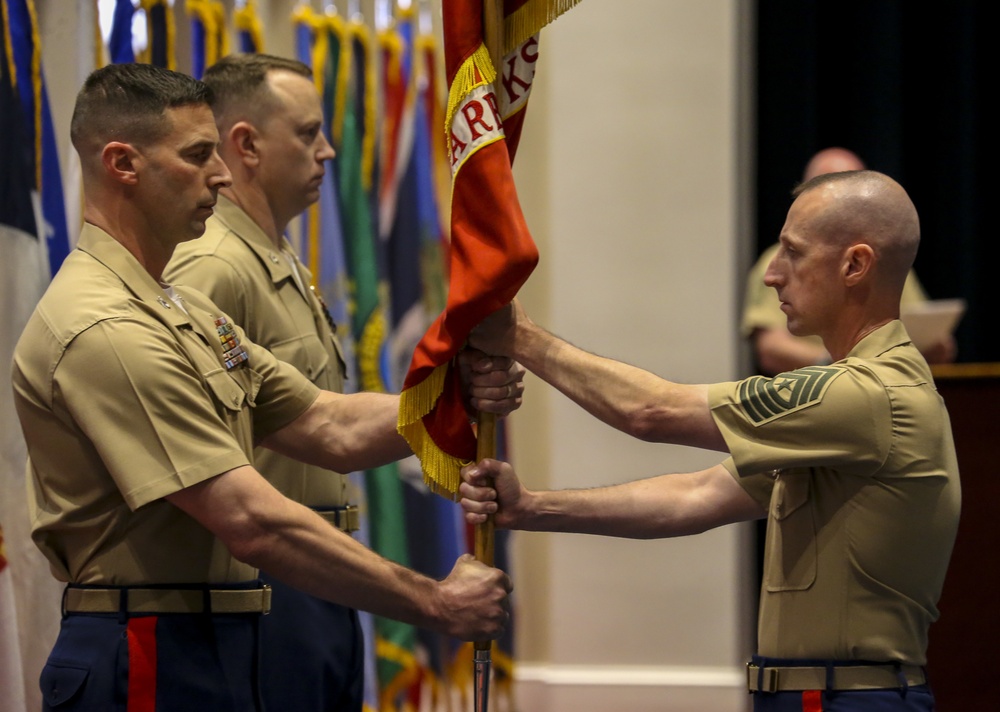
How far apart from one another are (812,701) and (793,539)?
253 millimetres

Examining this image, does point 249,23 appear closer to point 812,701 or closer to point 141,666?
point 141,666

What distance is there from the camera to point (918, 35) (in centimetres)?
500

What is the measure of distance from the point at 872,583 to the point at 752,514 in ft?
1.25

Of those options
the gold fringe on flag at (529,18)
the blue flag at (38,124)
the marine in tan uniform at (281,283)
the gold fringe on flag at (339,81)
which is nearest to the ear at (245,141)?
the marine in tan uniform at (281,283)

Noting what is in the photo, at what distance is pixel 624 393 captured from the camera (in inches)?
83.1

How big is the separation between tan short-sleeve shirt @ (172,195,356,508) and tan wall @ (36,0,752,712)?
77.2 inches

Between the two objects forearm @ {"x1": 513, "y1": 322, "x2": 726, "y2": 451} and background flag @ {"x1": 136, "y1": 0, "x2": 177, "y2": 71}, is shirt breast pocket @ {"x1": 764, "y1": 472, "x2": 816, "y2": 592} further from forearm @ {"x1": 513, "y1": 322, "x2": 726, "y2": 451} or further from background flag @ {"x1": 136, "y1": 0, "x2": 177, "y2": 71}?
background flag @ {"x1": 136, "y1": 0, "x2": 177, "y2": 71}

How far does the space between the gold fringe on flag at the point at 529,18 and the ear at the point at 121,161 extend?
2.17ft

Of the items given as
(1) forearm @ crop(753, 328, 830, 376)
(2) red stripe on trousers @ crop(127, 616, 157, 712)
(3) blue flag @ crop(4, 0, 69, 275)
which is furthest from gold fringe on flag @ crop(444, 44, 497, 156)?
(1) forearm @ crop(753, 328, 830, 376)

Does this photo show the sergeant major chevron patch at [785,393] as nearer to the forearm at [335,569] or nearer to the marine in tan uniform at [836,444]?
the marine in tan uniform at [836,444]

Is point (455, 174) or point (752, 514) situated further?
point (752, 514)

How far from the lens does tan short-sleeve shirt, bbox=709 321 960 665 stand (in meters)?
1.94

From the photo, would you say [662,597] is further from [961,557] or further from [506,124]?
[506,124]

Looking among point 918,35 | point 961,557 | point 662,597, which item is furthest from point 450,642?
point 918,35
